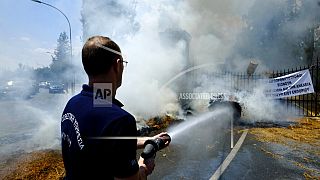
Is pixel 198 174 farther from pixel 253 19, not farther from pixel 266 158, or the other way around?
pixel 253 19

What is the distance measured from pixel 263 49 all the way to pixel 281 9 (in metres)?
3.45

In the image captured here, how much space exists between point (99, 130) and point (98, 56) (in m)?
0.38

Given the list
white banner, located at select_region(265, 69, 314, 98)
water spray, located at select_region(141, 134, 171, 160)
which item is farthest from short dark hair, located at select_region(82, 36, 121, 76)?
white banner, located at select_region(265, 69, 314, 98)

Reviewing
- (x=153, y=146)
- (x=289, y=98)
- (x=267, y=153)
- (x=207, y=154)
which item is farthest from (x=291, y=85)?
(x=153, y=146)

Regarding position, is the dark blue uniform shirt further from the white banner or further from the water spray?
the white banner

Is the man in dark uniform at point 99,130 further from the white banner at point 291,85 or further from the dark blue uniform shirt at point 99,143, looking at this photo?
the white banner at point 291,85

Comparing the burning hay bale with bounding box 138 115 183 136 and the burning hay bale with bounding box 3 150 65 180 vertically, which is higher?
the burning hay bale with bounding box 138 115 183 136

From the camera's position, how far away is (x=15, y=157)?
6750mm

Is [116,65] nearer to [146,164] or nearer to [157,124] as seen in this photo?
[146,164]

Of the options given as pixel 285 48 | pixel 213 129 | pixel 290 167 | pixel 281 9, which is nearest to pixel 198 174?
pixel 290 167

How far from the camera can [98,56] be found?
5.02 ft

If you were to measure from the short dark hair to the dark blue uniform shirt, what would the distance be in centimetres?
14

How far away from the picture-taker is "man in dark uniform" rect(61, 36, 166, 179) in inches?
54.7

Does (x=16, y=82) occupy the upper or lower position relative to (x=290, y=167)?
upper
